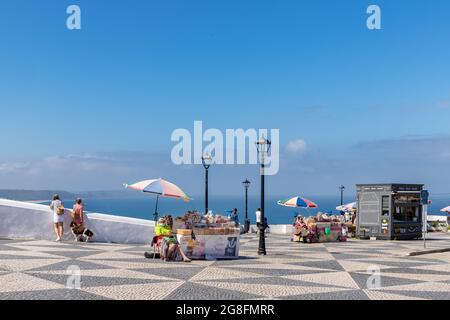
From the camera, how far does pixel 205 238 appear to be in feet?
52.6

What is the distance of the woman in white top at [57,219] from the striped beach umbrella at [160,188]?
2.35 metres

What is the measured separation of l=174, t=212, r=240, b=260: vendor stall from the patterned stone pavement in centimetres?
65

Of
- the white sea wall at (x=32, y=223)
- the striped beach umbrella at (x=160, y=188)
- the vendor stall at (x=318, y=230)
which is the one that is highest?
the striped beach umbrella at (x=160, y=188)

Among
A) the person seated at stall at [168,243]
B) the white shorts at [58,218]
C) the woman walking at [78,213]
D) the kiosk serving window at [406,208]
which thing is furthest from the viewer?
the kiosk serving window at [406,208]

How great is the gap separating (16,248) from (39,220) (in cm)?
330

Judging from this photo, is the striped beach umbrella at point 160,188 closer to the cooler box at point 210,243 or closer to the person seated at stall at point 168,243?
the cooler box at point 210,243

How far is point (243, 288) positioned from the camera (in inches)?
419

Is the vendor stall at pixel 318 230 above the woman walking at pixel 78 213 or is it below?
below

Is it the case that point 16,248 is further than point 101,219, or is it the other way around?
point 101,219

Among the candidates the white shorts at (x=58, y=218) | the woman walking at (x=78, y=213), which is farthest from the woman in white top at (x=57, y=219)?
the woman walking at (x=78, y=213)

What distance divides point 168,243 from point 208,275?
9.17 feet

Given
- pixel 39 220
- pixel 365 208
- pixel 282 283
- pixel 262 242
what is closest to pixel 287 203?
pixel 365 208

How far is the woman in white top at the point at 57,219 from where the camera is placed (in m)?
18.4

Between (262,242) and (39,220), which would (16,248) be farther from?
(262,242)
